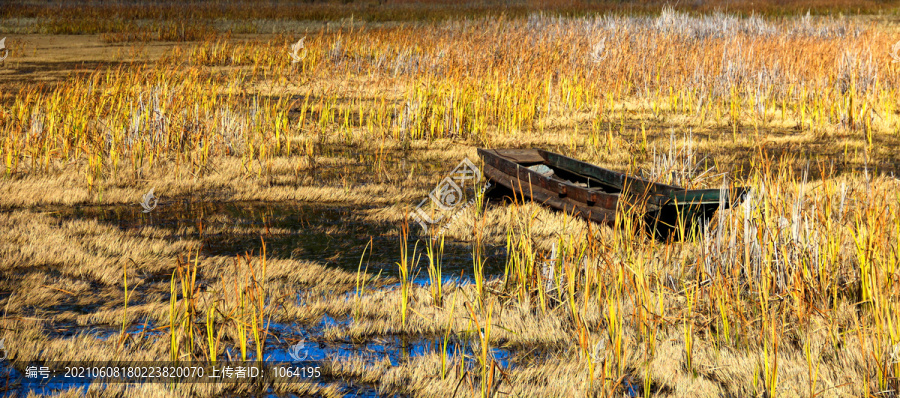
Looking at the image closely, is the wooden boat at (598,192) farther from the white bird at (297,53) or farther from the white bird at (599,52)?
the white bird at (297,53)

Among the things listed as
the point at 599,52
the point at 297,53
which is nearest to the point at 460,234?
the point at 599,52

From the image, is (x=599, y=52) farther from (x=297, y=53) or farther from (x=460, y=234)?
(x=460, y=234)

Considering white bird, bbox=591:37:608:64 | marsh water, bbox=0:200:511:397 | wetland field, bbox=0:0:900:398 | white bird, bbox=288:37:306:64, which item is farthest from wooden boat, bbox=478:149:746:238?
white bird, bbox=288:37:306:64

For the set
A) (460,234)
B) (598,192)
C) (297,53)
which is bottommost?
(460,234)

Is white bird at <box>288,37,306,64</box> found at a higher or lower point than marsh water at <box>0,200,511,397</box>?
higher

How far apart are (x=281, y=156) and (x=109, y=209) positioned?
2438 mm

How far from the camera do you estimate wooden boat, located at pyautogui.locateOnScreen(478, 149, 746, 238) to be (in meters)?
5.15

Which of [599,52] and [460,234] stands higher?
[599,52]

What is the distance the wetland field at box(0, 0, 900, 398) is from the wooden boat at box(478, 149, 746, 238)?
0.15 meters

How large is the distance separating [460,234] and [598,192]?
1131mm

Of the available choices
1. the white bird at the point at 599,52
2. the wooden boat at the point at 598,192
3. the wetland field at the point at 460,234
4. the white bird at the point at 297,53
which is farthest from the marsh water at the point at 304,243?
the white bird at the point at 297,53

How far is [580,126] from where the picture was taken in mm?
10898

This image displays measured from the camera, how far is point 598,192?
19.1ft

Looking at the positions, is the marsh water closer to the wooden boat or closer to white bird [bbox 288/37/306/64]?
the wooden boat
